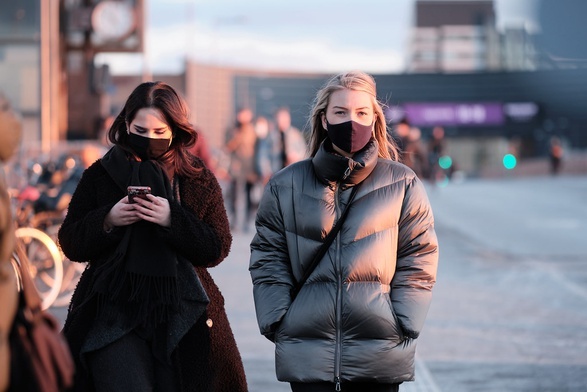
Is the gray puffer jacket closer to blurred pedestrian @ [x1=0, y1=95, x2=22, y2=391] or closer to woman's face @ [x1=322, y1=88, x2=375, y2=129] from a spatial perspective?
woman's face @ [x1=322, y1=88, x2=375, y2=129]

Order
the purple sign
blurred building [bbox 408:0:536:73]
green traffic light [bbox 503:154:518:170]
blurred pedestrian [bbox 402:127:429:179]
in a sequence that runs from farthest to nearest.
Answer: blurred building [bbox 408:0:536:73] < the purple sign < green traffic light [bbox 503:154:518:170] < blurred pedestrian [bbox 402:127:429:179]

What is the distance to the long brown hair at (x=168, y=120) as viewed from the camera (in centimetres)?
480

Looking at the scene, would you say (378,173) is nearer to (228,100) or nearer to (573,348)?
(573,348)

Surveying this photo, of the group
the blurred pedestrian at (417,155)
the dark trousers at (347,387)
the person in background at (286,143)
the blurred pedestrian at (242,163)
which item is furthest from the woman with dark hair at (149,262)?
the blurred pedestrian at (417,155)

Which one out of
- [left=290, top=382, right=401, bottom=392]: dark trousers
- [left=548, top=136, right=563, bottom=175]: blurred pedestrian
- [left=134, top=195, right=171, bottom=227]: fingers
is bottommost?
[left=548, top=136, right=563, bottom=175]: blurred pedestrian

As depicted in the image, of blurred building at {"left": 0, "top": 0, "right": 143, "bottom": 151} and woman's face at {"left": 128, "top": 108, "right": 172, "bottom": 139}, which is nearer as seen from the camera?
woman's face at {"left": 128, "top": 108, "right": 172, "bottom": 139}

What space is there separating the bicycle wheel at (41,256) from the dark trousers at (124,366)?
7.01 meters

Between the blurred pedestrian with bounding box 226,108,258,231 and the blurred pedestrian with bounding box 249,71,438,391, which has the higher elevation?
the blurred pedestrian with bounding box 249,71,438,391

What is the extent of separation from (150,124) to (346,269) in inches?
36.3

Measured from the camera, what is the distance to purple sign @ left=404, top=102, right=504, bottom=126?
97312mm

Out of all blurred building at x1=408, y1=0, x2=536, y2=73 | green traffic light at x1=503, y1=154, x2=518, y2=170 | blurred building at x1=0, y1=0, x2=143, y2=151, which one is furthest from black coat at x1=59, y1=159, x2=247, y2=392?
blurred building at x1=408, y1=0, x2=536, y2=73

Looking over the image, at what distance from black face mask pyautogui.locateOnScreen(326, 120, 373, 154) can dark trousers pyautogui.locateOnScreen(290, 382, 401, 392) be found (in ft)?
2.62

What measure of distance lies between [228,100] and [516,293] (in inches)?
3706

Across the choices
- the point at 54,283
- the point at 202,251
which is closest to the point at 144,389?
the point at 202,251
